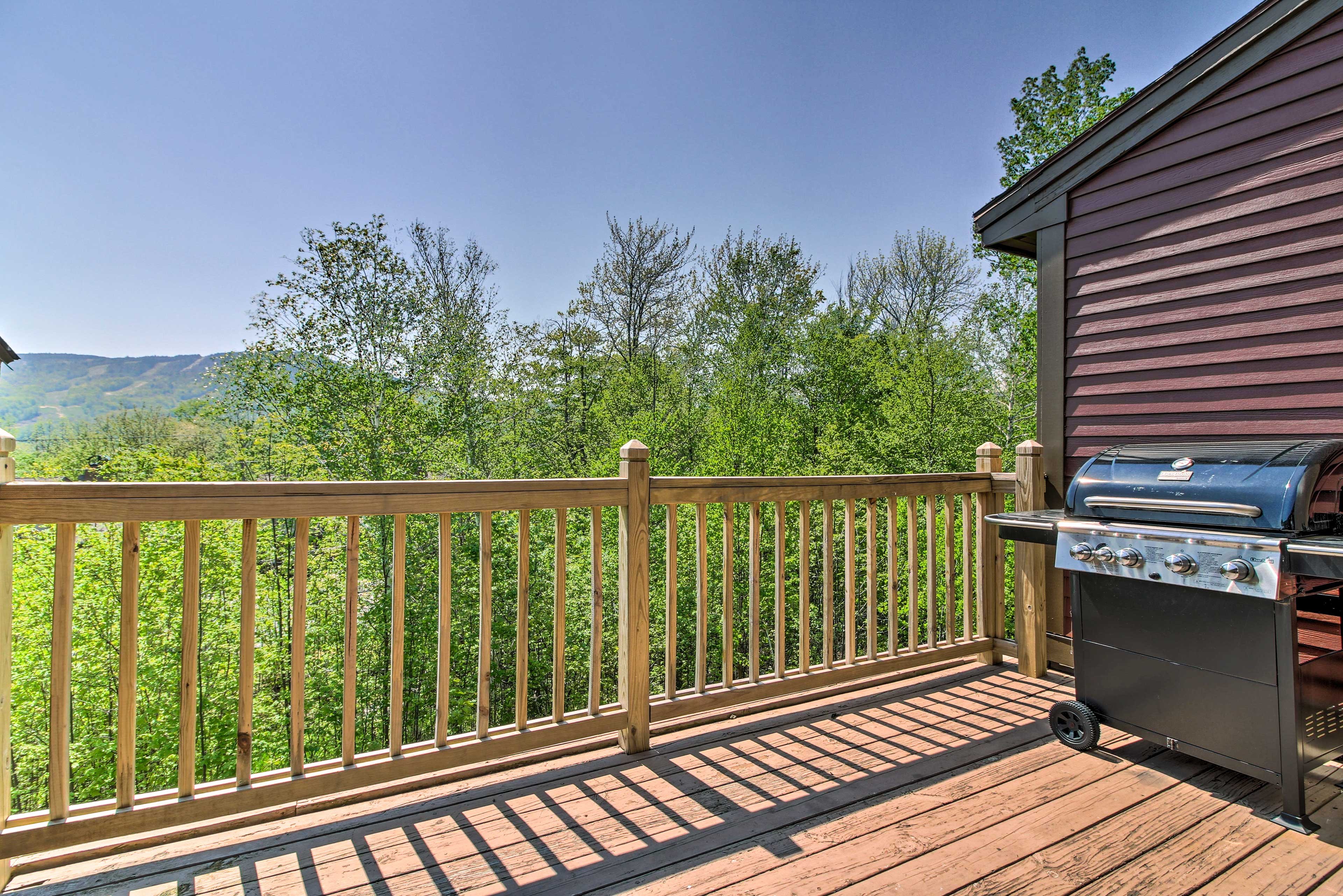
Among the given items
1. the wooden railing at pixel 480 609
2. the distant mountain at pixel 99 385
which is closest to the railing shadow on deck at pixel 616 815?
the wooden railing at pixel 480 609

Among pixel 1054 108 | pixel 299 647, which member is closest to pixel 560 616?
pixel 299 647

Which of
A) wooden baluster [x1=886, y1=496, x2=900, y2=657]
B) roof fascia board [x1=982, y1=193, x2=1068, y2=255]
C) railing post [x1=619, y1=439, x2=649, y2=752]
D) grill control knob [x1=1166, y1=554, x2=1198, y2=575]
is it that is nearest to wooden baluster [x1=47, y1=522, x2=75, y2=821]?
railing post [x1=619, y1=439, x2=649, y2=752]

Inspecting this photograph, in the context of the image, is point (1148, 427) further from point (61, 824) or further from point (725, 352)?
point (725, 352)

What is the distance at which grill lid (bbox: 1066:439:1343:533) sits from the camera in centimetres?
169

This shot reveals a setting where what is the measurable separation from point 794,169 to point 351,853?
15.9 meters

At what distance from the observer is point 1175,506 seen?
1.89m

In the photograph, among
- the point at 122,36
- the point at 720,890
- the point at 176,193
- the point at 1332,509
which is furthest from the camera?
the point at 176,193

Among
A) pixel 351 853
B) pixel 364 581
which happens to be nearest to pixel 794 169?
pixel 364 581

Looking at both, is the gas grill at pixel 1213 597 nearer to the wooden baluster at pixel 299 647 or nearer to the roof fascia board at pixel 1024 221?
the roof fascia board at pixel 1024 221

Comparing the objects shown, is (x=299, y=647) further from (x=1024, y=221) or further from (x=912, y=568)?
(x=1024, y=221)

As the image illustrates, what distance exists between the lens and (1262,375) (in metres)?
2.53

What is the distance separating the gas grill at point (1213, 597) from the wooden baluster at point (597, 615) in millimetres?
1592

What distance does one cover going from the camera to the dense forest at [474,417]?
34.9 ft

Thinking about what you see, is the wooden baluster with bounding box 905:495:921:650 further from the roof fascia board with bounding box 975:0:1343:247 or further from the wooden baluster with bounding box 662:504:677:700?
the roof fascia board with bounding box 975:0:1343:247
